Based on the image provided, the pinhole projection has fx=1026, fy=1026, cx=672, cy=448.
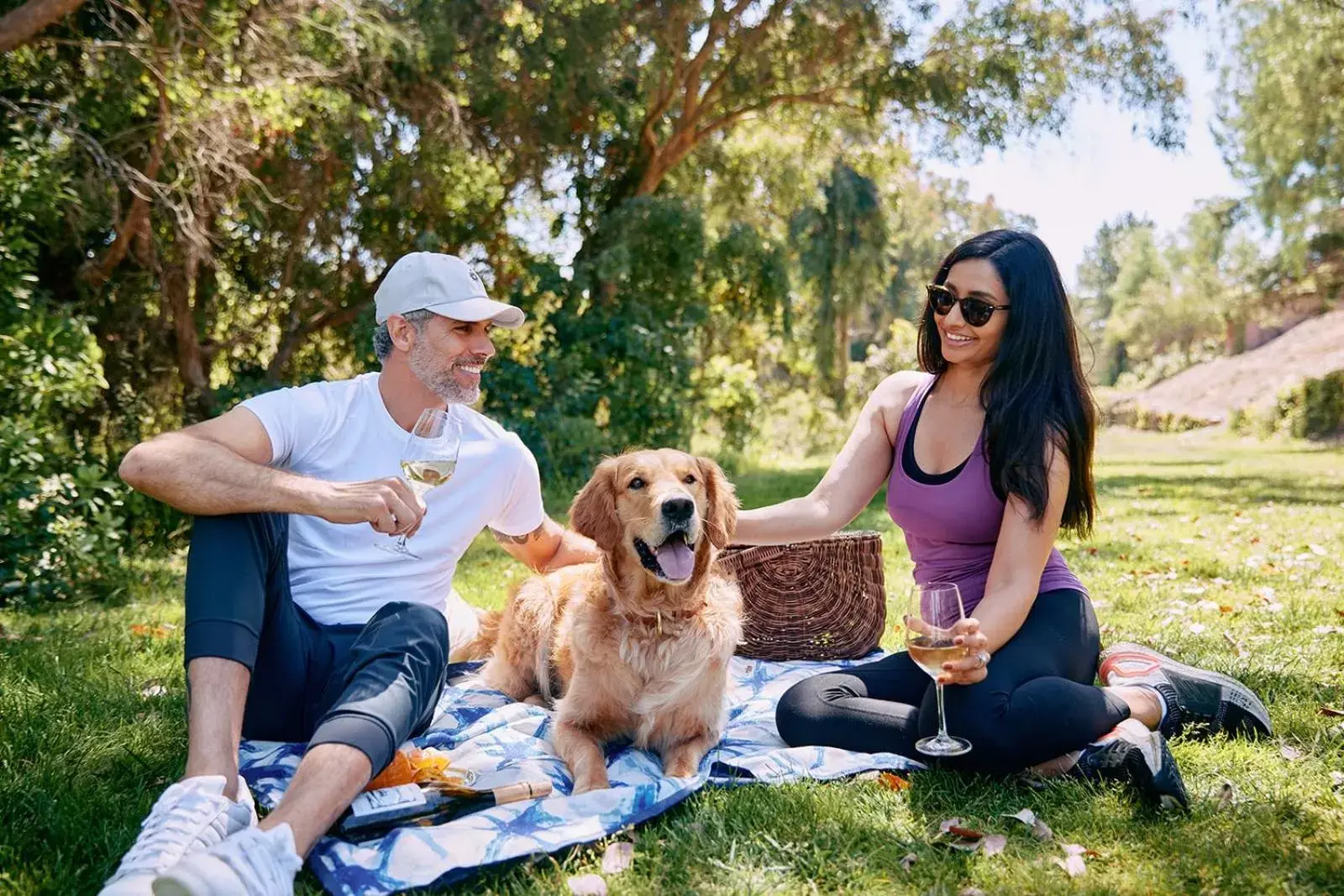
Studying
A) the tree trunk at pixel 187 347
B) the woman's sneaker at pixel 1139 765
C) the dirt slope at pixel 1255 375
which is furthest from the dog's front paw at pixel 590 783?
the dirt slope at pixel 1255 375

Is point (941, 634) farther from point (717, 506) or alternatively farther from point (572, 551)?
point (572, 551)

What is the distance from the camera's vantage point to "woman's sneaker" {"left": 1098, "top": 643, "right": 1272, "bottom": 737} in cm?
312

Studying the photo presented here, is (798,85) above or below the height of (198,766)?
above

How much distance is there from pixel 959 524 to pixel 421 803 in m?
1.78

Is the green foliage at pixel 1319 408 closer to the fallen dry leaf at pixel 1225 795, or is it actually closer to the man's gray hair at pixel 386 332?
the fallen dry leaf at pixel 1225 795

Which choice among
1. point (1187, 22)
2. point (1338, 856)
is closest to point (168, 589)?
point (1338, 856)

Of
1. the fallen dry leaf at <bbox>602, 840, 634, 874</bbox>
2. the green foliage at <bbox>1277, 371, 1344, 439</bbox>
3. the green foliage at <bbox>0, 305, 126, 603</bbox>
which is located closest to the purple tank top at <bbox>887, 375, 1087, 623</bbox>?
the fallen dry leaf at <bbox>602, 840, 634, 874</bbox>

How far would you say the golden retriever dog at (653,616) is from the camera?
3.17 metres

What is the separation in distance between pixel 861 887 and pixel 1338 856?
3.48ft

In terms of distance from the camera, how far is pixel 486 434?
3432 millimetres

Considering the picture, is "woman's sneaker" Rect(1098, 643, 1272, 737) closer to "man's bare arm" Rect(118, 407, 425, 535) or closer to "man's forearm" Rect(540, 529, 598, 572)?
"man's forearm" Rect(540, 529, 598, 572)

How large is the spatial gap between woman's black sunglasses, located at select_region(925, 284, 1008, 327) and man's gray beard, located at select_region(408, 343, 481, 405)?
4.92 feet

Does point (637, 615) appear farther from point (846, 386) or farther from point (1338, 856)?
point (846, 386)

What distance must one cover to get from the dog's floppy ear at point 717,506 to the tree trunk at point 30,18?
4827mm
